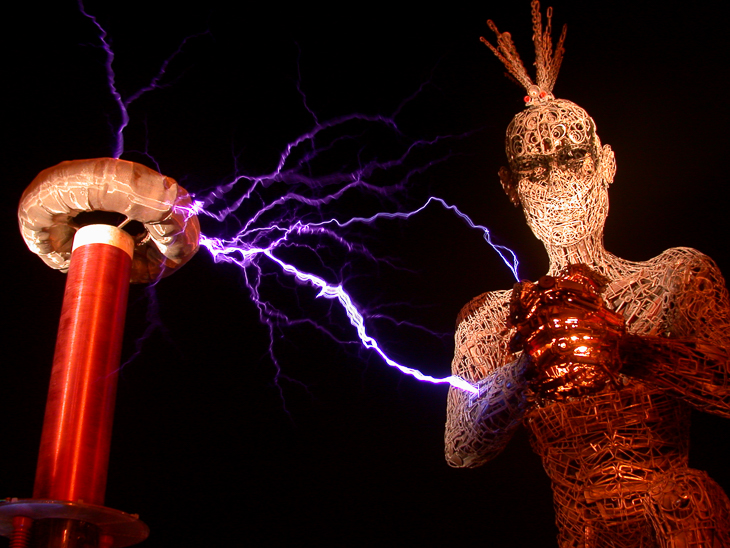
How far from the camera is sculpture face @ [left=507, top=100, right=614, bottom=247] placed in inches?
135

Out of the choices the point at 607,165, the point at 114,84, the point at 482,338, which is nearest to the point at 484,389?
the point at 482,338

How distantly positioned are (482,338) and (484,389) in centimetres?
45

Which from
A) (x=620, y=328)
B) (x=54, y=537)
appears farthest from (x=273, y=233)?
(x=620, y=328)

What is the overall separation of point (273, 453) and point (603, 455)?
2.48 meters

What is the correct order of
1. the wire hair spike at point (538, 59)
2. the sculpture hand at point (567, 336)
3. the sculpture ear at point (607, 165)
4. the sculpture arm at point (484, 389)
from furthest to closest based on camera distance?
1. the wire hair spike at point (538, 59)
2. the sculpture ear at point (607, 165)
3. the sculpture arm at point (484, 389)
4. the sculpture hand at point (567, 336)

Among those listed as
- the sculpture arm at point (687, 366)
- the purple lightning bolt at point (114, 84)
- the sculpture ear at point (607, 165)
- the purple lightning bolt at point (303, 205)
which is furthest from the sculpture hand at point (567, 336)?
the purple lightning bolt at point (114, 84)

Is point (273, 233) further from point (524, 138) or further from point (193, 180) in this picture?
point (524, 138)

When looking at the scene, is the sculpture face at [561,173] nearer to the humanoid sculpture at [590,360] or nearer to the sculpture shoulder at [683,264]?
the humanoid sculpture at [590,360]

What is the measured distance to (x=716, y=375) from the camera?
2695 millimetres

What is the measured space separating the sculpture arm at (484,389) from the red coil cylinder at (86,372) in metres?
1.60

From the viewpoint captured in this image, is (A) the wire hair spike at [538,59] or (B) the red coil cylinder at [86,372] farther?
(A) the wire hair spike at [538,59]

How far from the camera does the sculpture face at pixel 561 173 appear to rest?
3424 millimetres

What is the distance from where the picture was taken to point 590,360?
2.60 metres

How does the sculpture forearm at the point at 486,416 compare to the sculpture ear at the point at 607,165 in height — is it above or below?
below
